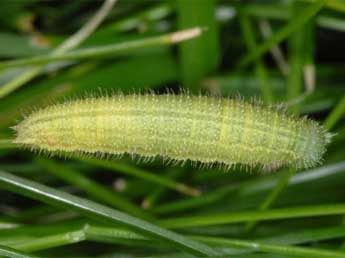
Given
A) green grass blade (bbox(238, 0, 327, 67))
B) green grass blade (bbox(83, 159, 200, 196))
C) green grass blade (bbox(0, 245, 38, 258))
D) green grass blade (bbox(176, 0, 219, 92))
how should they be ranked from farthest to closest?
1. green grass blade (bbox(176, 0, 219, 92))
2. green grass blade (bbox(83, 159, 200, 196))
3. green grass blade (bbox(238, 0, 327, 67))
4. green grass blade (bbox(0, 245, 38, 258))

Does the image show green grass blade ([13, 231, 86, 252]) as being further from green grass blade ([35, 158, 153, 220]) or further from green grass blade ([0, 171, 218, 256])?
green grass blade ([35, 158, 153, 220])

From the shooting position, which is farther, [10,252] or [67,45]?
[67,45]

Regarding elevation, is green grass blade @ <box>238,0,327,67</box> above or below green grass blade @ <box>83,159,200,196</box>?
above

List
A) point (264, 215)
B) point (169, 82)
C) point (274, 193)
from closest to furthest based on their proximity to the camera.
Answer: point (264, 215) → point (274, 193) → point (169, 82)

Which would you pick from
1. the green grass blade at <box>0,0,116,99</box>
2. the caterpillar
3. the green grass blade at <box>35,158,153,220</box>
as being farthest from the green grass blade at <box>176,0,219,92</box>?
the caterpillar

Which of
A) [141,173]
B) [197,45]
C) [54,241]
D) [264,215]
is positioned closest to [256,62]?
[197,45]

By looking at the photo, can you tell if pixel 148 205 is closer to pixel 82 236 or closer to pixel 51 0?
pixel 82 236

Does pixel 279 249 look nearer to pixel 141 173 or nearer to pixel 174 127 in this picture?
pixel 174 127
